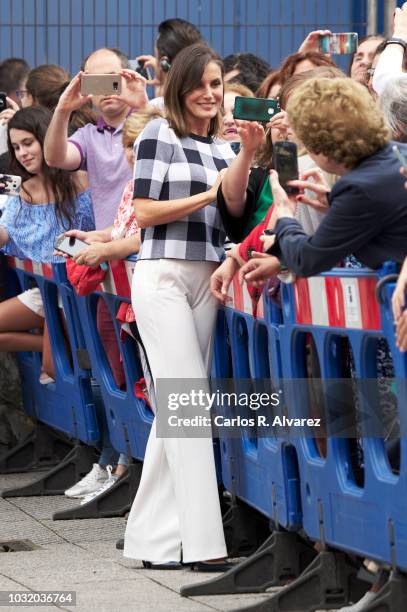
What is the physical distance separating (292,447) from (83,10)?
9.50 meters

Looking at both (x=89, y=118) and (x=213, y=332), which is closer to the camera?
(x=213, y=332)

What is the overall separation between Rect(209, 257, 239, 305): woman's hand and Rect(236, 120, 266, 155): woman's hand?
1.47 feet

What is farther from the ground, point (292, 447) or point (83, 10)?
point (83, 10)

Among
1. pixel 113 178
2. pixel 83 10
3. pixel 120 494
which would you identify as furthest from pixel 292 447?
pixel 83 10

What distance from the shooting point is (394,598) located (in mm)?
5148

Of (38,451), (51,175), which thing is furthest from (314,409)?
(38,451)

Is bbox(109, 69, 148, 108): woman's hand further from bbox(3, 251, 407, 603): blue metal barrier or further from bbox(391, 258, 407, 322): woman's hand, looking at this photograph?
bbox(391, 258, 407, 322): woman's hand

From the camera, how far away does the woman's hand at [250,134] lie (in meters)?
6.14

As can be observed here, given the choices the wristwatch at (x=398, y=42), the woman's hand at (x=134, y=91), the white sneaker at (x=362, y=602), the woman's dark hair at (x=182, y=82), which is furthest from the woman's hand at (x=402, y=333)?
the woman's hand at (x=134, y=91)

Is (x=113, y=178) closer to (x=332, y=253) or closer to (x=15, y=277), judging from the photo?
(x=15, y=277)

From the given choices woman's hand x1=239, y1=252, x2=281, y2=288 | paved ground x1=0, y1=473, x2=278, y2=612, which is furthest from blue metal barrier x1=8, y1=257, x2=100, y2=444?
woman's hand x1=239, y1=252, x2=281, y2=288

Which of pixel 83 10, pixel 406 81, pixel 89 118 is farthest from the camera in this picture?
pixel 83 10

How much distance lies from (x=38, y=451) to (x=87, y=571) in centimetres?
289

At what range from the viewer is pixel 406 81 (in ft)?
19.9
